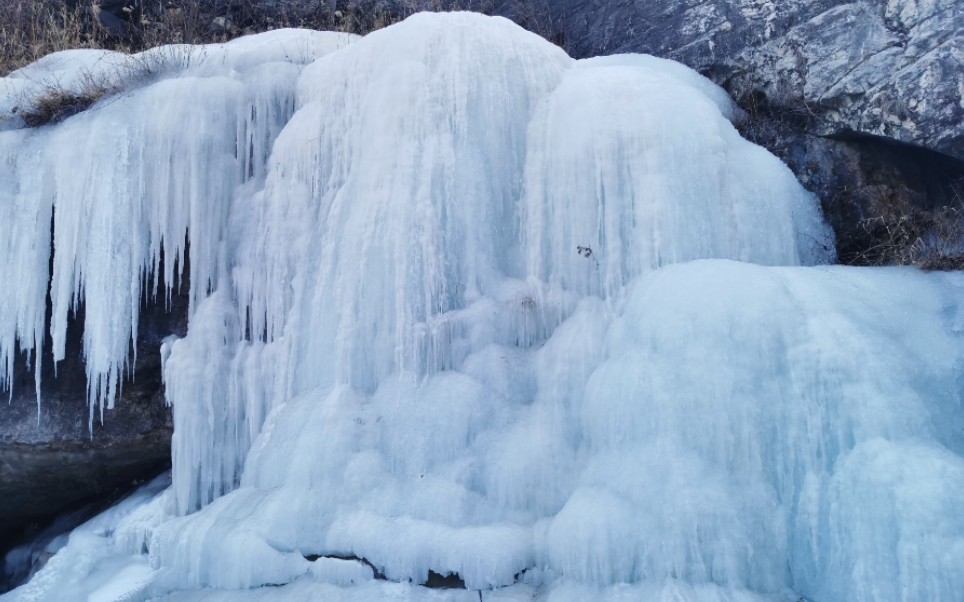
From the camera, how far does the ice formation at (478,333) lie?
12.4 feet

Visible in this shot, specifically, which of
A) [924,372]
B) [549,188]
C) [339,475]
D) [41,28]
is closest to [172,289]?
[339,475]

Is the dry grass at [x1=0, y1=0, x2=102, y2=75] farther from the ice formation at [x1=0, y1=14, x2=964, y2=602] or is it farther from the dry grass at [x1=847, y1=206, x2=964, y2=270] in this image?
the dry grass at [x1=847, y1=206, x2=964, y2=270]

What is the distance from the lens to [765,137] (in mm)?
6008

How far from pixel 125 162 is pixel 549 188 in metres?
2.97

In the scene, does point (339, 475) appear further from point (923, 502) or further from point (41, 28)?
point (41, 28)

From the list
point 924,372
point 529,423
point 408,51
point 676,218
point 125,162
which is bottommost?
point 529,423

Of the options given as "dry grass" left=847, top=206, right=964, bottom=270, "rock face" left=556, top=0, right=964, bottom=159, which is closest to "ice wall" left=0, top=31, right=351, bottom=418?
"rock face" left=556, top=0, right=964, bottom=159

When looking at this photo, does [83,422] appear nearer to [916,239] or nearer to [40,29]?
[40,29]

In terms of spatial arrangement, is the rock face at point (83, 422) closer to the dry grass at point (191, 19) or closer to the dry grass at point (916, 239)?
the dry grass at point (191, 19)

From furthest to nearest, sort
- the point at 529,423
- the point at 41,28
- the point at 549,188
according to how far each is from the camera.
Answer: the point at 41,28 < the point at 549,188 < the point at 529,423

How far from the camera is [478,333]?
499cm

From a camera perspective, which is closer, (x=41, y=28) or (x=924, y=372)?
(x=924, y=372)

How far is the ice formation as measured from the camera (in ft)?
12.4

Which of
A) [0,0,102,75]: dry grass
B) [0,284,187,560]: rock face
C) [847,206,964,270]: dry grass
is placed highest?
[0,0,102,75]: dry grass
